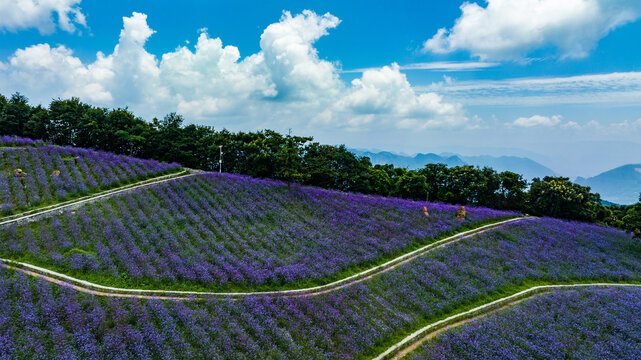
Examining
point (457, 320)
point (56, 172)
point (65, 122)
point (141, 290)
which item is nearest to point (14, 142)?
point (65, 122)

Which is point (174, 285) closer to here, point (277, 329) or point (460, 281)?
point (277, 329)

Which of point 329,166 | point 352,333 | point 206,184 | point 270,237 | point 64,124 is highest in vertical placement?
point 64,124

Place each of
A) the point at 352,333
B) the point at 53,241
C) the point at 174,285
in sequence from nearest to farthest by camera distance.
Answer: the point at 352,333 < the point at 174,285 < the point at 53,241

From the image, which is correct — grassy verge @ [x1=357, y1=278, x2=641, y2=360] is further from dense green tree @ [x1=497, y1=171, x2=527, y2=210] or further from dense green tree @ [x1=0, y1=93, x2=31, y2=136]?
dense green tree @ [x1=0, y1=93, x2=31, y2=136]

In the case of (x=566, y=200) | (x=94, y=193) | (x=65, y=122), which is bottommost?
(x=94, y=193)

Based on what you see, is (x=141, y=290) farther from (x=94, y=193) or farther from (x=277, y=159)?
(x=277, y=159)

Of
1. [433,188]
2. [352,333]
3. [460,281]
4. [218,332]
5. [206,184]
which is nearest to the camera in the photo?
[218,332]

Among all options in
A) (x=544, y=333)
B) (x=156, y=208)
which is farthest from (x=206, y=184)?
(x=544, y=333)

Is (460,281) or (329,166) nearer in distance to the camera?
(460,281)
